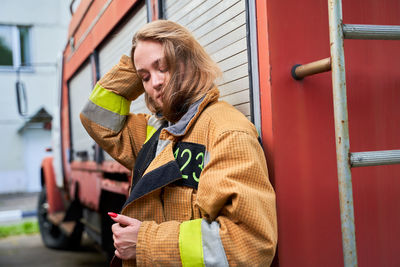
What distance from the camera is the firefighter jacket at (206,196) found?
1133mm

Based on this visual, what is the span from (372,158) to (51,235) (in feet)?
16.5

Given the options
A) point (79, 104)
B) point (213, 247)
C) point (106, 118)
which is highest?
point (79, 104)

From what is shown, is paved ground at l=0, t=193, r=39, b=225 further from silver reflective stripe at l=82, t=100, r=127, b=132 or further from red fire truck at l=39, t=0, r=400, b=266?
red fire truck at l=39, t=0, r=400, b=266

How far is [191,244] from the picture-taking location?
119cm

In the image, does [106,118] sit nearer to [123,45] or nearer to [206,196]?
[206,196]

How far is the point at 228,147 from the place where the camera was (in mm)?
1194

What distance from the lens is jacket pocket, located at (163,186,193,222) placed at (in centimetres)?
132

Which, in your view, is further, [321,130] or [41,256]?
[41,256]

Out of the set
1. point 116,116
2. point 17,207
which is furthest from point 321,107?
point 17,207

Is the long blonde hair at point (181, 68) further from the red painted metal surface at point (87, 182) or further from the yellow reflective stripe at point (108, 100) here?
the red painted metal surface at point (87, 182)

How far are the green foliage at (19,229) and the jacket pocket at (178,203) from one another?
5.57 m

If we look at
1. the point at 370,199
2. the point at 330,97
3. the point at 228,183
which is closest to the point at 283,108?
the point at 330,97

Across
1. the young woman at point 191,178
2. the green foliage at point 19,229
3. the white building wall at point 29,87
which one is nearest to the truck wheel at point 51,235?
the green foliage at point 19,229

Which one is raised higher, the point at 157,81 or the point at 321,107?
the point at 157,81
